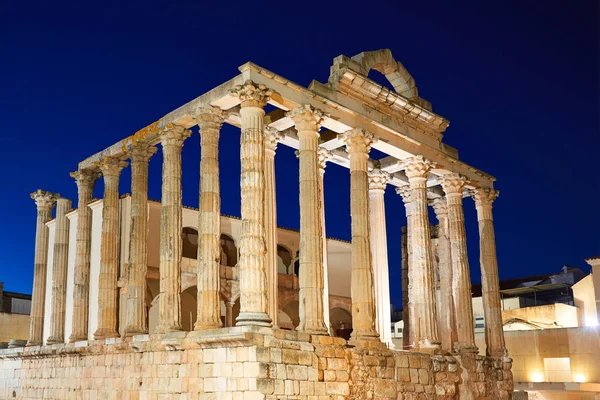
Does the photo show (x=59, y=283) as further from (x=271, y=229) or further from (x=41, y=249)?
(x=271, y=229)

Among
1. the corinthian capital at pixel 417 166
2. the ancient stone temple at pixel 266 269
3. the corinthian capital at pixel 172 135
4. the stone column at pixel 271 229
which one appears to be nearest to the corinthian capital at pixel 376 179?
the ancient stone temple at pixel 266 269

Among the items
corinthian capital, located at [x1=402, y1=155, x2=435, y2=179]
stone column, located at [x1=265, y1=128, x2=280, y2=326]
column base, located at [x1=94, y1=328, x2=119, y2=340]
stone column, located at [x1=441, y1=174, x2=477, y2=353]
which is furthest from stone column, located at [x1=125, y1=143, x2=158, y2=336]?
stone column, located at [x1=441, y1=174, x2=477, y2=353]

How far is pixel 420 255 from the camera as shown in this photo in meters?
25.8

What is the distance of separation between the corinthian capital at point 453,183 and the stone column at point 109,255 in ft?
41.5

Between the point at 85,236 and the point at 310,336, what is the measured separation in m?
11.0

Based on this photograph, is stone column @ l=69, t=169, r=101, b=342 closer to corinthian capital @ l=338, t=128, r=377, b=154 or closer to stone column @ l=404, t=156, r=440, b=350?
corinthian capital @ l=338, t=128, r=377, b=154

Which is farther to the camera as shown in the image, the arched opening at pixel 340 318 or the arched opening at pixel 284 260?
the arched opening at pixel 340 318

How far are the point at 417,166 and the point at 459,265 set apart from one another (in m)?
4.69

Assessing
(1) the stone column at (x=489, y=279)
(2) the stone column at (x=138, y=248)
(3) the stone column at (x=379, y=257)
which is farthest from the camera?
(1) the stone column at (x=489, y=279)

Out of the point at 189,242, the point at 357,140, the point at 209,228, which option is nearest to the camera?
→ the point at 209,228

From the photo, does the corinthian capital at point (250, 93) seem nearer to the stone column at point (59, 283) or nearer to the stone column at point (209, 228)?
the stone column at point (209, 228)

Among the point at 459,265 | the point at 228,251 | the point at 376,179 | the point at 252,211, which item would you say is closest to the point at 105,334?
the point at 252,211

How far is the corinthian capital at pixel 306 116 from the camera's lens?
71.1 ft

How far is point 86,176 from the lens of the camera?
27.0 metres
